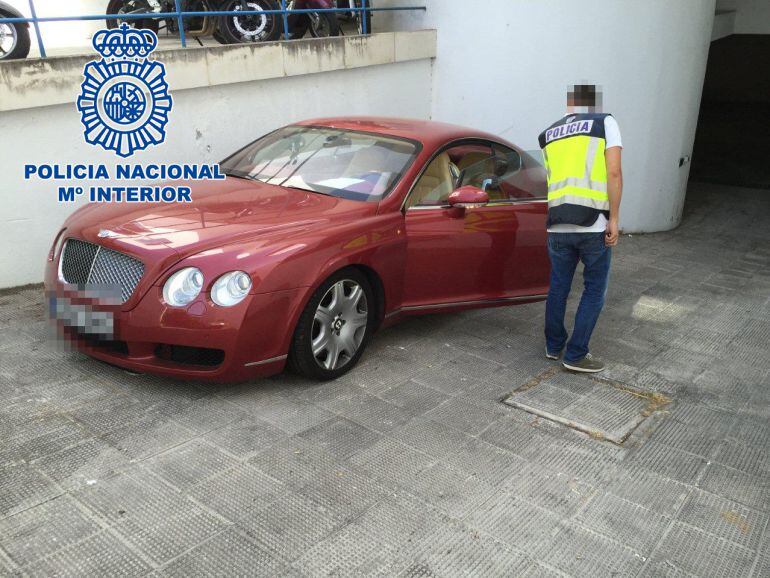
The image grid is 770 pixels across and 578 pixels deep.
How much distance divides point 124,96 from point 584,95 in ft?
12.8

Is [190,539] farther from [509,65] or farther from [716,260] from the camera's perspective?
[509,65]

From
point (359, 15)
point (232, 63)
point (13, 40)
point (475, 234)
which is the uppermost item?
point (359, 15)

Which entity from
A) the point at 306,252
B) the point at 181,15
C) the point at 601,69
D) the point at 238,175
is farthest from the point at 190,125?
the point at 601,69

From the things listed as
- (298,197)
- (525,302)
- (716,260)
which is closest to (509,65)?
(716,260)

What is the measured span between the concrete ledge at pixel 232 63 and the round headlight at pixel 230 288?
2.83 m

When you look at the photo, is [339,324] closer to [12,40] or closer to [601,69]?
[12,40]

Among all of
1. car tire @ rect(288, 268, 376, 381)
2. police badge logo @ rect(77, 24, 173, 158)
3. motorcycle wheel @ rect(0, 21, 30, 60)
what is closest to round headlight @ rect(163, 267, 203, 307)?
car tire @ rect(288, 268, 376, 381)

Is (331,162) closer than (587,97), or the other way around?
(587,97)

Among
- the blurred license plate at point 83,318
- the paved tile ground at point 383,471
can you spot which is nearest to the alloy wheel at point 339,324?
the paved tile ground at point 383,471

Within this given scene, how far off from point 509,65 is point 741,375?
4980 mm

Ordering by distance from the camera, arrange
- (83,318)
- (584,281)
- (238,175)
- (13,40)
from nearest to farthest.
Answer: (83,318), (584,281), (238,175), (13,40)

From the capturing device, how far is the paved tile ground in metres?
2.67

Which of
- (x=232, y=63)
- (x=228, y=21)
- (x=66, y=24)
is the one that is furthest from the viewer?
(x=66, y=24)

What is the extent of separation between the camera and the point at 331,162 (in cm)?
466
